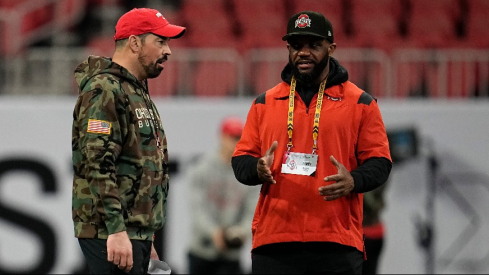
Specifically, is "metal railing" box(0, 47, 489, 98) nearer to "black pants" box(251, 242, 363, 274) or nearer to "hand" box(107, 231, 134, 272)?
"black pants" box(251, 242, 363, 274)

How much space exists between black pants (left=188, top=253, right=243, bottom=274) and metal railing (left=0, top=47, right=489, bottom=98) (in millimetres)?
2080

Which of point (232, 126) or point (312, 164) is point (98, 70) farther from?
point (232, 126)

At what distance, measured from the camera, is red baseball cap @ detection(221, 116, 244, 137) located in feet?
23.6

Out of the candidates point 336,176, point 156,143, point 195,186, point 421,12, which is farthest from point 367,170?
point 421,12

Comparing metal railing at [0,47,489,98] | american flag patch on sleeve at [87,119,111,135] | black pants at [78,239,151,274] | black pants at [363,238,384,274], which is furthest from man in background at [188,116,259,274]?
american flag patch on sleeve at [87,119,111,135]

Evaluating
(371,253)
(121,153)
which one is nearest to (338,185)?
(121,153)

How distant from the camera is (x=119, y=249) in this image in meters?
3.20

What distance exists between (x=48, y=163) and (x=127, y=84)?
161 inches

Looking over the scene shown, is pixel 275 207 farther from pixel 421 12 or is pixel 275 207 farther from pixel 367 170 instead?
pixel 421 12

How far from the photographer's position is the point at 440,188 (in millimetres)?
7297

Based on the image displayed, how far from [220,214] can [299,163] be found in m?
3.79

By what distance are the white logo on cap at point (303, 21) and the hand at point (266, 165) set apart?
1.71ft

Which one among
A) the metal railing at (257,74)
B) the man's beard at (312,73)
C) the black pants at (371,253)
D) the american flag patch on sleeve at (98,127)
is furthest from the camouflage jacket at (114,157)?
the metal railing at (257,74)

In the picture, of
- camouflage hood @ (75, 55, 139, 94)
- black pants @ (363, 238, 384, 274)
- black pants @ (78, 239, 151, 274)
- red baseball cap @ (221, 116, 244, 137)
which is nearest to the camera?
black pants @ (78, 239, 151, 274)
